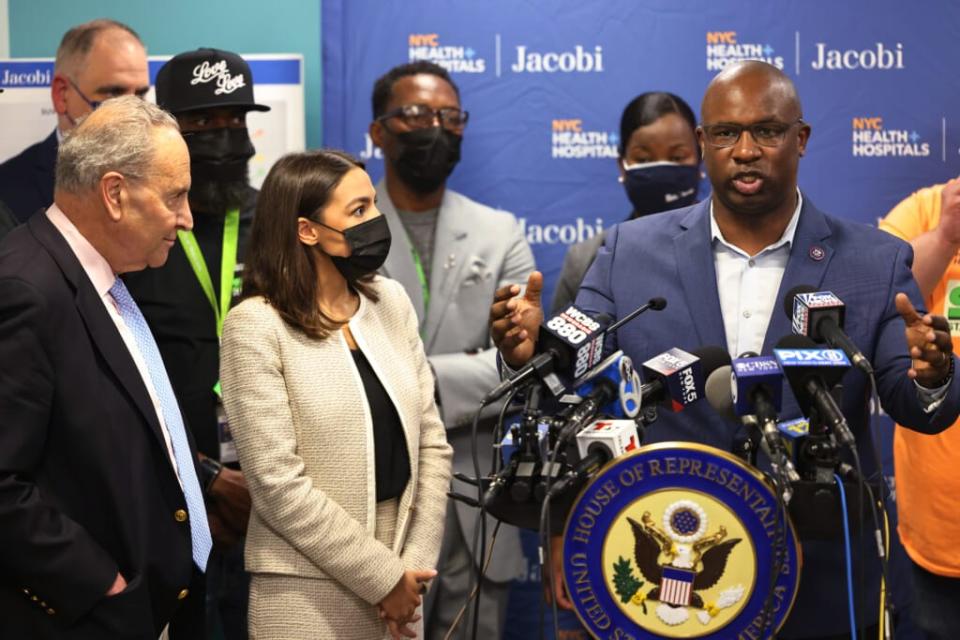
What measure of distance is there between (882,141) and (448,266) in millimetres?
1855

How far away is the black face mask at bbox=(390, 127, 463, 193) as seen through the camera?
4.32m

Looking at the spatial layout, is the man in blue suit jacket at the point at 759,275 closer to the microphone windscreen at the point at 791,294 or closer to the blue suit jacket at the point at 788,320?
the blue suit jacket at the point at 788,320

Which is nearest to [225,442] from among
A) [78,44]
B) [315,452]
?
[315,452]

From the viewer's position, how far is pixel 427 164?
4328mm

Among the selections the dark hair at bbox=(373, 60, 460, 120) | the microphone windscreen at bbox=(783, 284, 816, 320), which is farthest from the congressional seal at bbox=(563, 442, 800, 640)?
the dark hair at bbox=(373, 60, 460, 120)

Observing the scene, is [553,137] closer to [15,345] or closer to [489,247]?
[489,247]

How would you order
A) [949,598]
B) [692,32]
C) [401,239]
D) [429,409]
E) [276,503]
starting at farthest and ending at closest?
1. [692,32]
2. [401,239]
3. [949,598]
4. [429,409]
5. [276,503]

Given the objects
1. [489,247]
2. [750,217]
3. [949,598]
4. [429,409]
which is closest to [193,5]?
[489,247]

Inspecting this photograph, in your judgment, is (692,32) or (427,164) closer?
(427,164)

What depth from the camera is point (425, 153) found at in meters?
4.32

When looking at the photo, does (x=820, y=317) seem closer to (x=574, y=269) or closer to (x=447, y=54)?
(x=574, y=269)

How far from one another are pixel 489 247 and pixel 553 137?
2.51 feet

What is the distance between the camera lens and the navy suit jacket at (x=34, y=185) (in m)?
4.32

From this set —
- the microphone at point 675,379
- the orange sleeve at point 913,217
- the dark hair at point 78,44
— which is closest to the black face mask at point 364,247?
the microphone at point 675,379
